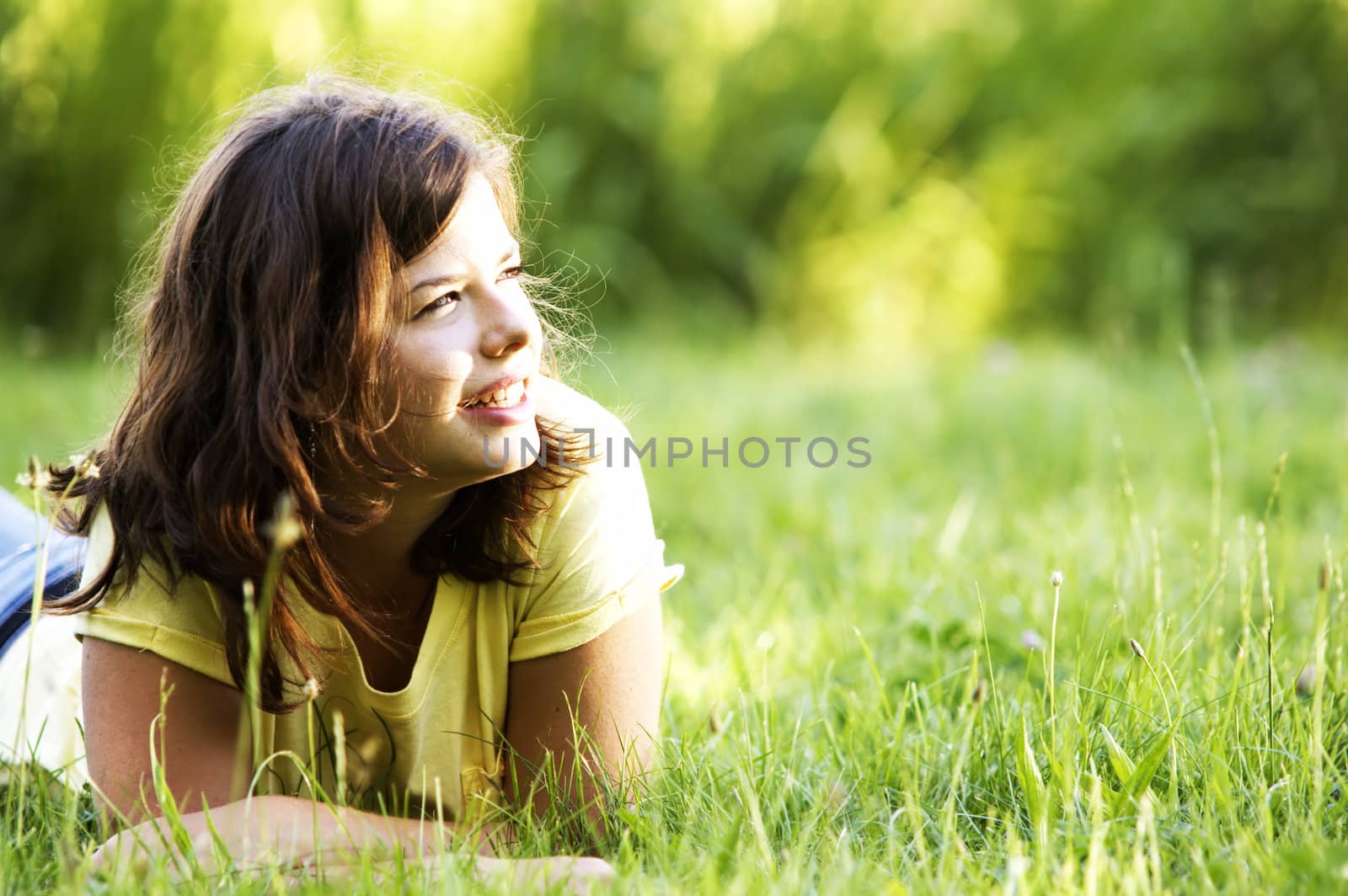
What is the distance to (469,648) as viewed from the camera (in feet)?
5.54

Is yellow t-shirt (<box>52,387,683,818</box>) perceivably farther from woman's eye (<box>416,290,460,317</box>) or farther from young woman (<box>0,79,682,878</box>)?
woman's eye (<box>416,290,460,317</box>)

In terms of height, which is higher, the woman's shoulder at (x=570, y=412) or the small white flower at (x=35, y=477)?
the woman's shoulder at (x=570, y=412)

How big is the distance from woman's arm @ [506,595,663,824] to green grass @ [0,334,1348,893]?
0.08 meters

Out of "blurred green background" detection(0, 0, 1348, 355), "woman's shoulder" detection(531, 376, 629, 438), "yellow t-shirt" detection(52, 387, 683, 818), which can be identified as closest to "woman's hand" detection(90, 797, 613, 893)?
"yellow t-shirt" detection(52, 387, 683, 818)

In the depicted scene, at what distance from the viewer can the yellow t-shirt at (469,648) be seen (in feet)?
5.32

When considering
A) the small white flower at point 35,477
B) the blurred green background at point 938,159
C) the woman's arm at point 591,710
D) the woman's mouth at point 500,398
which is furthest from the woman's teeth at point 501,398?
the blurred green background at point 938,159

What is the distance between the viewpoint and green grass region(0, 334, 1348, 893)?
139 cm

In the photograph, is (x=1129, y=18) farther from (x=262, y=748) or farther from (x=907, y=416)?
(x=262, y=748)

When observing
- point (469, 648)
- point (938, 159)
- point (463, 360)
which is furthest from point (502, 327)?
point (938, 159)

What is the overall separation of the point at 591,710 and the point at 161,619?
515 mm

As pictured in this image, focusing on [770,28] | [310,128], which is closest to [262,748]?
[310,128]

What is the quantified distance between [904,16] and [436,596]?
4745mm

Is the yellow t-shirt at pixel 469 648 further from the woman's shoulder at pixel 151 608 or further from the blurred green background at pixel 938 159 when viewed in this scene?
the blurred green background at pixel 938 159

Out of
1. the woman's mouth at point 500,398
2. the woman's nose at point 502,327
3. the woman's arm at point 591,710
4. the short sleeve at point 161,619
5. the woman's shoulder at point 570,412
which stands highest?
→ the woman's nose at point 502,327
